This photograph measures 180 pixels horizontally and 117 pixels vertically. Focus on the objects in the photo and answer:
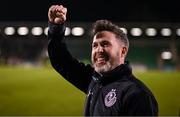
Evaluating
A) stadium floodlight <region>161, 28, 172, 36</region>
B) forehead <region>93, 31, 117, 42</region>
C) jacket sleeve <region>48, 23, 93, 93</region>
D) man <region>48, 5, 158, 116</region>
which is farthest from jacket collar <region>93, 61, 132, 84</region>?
stadium floodlight <region>161, 28, 172, 36</region>

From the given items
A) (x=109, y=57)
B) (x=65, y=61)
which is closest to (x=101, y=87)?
(x=109, y=57)

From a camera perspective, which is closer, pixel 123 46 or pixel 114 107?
pixel 114 107

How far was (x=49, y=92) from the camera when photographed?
12.7 feet

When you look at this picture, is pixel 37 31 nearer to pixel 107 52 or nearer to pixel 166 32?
pixel 166 32


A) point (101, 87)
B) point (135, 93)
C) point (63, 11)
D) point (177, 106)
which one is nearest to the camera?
point (135, 93)

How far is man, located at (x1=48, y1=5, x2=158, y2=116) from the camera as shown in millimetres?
1378

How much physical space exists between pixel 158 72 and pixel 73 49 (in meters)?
0.86

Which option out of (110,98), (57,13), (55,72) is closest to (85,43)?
(55,72)

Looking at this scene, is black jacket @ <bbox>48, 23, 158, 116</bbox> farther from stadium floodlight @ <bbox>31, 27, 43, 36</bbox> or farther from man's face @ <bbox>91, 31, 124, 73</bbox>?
stadium floodlight @ <bbox>31, 27, 43, 36</bbox>

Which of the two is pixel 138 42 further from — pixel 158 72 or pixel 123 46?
pixel 123 46

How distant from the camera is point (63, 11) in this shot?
163 cm

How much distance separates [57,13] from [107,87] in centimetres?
38

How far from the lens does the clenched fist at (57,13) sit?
1.62 m

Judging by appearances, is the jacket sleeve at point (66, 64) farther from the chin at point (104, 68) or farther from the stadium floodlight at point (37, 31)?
the stadium floodlight at point (37, 31)
